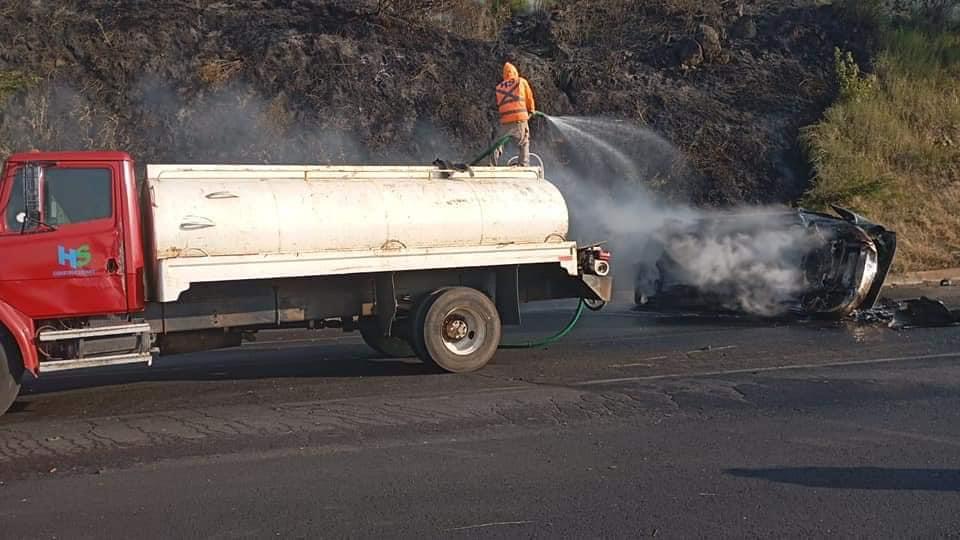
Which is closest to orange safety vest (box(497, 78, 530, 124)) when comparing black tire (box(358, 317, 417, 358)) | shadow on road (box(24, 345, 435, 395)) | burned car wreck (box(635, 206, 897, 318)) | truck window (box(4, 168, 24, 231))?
burned car wreck (box(635, 206, 897, 318))

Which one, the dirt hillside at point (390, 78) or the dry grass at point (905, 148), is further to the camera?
the dry grass at point (905, 148)

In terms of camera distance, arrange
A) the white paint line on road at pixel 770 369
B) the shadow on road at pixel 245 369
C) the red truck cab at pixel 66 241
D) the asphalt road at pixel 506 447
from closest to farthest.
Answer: the asphalt road at pixel 506 447 < the red truck cab at pixel 66 241 < the white paint line on road at pixel 770 369 < the shadow on road at pixel 245 369

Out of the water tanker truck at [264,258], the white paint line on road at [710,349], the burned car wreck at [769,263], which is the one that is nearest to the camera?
the water tanker truck at [264,258]

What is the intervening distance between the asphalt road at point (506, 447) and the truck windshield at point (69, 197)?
174 cm

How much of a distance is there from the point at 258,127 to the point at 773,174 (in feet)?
36.7

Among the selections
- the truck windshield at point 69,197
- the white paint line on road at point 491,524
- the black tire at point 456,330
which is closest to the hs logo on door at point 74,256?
the truck windshield at point 69,197

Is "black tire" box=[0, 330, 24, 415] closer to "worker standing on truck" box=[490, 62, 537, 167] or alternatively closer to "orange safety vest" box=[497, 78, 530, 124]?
"worker standing on truck" box=[490, 62, 537, 167]

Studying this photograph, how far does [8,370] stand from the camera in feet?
28.3

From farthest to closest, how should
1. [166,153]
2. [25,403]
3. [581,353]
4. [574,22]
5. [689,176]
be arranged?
[574,22]
[689,176]
[166,153]
[581,353]
[25,403]

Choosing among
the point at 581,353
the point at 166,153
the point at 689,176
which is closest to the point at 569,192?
the point at 689,176

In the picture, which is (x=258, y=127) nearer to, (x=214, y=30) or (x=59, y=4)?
(x=214, y=30)

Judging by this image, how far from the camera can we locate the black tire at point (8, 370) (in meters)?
8.59

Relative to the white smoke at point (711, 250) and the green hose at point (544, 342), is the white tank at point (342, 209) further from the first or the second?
the white smoke at point (711, 250)

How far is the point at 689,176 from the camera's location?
22.2 metres
